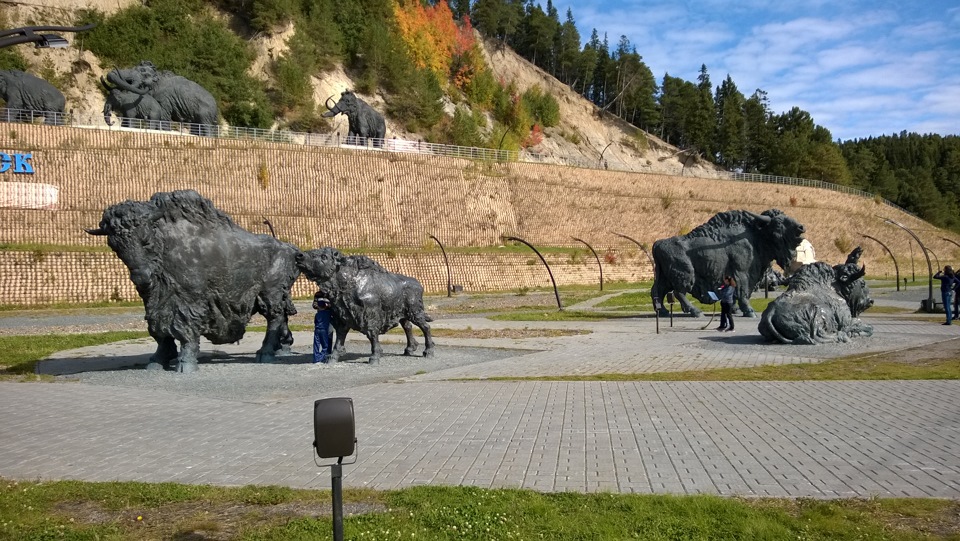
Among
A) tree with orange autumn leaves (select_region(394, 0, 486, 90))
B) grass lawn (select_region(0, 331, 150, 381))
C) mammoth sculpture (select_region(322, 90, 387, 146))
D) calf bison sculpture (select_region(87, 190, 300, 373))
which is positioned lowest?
grass lawn (select_region(0, 331, 150, 381))

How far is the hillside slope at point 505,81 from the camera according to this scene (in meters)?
47.8

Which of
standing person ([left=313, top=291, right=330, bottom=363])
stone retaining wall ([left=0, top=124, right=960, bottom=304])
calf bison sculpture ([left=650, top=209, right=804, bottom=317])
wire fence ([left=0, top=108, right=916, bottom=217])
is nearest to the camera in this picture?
standing person ([left=313, top=291, right=330, bottom=363])

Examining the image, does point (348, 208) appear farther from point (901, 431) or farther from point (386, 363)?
point (901, 431)

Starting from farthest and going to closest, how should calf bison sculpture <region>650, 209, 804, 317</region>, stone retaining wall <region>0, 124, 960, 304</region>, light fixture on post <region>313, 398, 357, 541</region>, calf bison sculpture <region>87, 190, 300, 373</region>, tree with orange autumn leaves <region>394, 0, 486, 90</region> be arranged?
tree with orange autumn leaves <region>394, 0, 486, 90</region> < stone retaining wall <region>0, 124, 960, 304</region> < calf bison sculpture <region>650, 209, 804, 317</region> < calf bison sculpture <region>87, 190, 300, 373</region> < light fixture on post <region>313, 398, 357, 541</region>

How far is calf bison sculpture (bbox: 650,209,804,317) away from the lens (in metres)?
21.2

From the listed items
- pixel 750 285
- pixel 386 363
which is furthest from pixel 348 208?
pixel 386 363

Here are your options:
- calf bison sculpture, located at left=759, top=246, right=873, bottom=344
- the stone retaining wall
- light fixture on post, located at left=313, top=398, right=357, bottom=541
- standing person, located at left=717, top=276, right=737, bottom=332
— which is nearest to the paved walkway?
light fixture on post, located at left=313, top=398, right=357, bottom=541

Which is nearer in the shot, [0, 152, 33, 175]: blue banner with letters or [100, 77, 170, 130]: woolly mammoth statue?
[0, 152, 33, 175]: blue banner with letters

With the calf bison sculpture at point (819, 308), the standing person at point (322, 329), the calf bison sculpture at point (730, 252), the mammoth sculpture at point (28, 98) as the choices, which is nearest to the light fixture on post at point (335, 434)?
the standing person at point (322, 329)

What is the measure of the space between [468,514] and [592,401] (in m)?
4.81

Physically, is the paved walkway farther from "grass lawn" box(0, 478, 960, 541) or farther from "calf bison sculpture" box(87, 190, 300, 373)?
"calf bison sculpture" box(87, 190, 300, 373)

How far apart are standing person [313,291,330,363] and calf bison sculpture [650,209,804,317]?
38.7ft

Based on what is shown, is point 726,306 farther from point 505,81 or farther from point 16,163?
point 505,81

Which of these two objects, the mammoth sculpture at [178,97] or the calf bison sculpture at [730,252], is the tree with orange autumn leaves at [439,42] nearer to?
the mammoth sculpture at [178,97]
